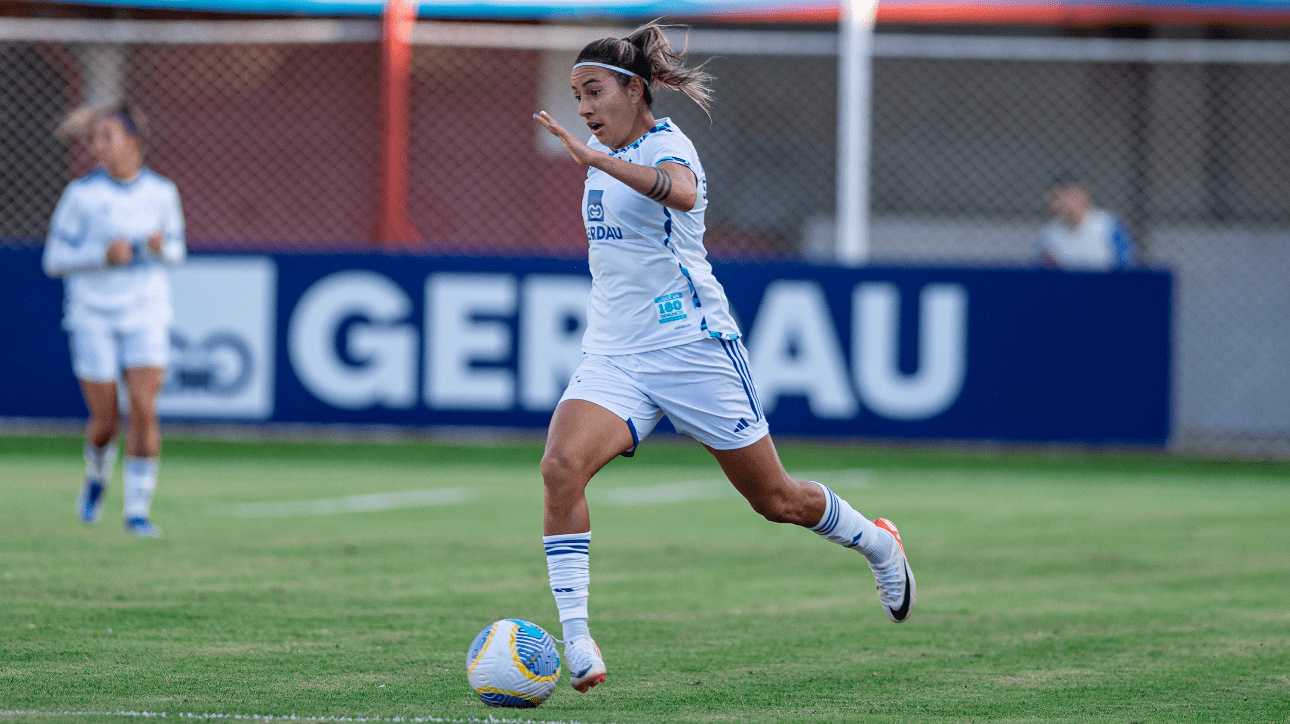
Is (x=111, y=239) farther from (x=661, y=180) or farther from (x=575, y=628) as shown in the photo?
(x=575, y=628)

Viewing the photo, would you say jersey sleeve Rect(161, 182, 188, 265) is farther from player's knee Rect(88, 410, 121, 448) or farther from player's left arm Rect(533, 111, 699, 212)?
player's left arm Rect(533, 111, 699, 212)

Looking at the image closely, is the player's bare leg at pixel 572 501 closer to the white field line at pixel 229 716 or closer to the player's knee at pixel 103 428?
the white field line at pixel 229 716

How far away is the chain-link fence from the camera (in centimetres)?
1459

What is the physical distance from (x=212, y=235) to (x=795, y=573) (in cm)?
986

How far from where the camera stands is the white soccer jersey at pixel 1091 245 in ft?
46.2

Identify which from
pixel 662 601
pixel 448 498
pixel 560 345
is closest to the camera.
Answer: pixel 662 601

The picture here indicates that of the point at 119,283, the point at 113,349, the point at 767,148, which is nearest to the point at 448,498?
the point at 113,349

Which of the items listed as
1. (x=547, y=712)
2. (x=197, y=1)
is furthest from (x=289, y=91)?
(x=547, y=712)

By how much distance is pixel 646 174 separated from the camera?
490cm

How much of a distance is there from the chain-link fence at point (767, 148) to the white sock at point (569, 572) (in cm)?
973

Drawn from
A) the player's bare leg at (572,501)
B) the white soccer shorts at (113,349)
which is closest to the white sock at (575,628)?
the player's bare leg at (572,501)

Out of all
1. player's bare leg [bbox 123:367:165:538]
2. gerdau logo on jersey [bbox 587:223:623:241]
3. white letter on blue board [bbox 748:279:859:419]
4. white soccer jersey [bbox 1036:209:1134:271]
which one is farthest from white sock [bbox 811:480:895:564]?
white soccer jersey [bbox 1036:209:1134:271]

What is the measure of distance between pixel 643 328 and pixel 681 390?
0.24 metres

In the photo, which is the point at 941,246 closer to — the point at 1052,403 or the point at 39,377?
the point at 1052,403
